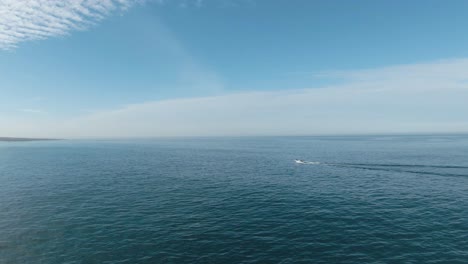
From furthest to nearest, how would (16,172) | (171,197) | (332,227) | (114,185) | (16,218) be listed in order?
(16,172)
(114,185)
(171,197)
(16,218)
(332,227)

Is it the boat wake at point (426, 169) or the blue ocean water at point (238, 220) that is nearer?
the blue ocean water at point (238, 220)

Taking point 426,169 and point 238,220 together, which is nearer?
point 238,220

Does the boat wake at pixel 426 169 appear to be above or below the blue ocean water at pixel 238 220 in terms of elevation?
above

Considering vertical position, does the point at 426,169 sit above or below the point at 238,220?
above

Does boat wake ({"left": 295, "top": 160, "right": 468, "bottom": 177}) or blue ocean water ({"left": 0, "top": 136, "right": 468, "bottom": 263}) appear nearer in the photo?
blue ocean water ({"left": 0, "top": 136, "right": 468, "bottom": 263})

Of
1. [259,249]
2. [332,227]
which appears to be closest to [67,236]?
[259,249]

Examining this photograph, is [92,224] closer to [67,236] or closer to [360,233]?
[67,236]

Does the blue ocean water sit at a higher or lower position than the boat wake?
lower

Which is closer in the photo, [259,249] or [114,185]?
[259,249]

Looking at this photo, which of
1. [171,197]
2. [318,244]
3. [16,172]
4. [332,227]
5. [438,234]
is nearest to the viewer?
[318,244]

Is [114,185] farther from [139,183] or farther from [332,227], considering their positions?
[332,227]
